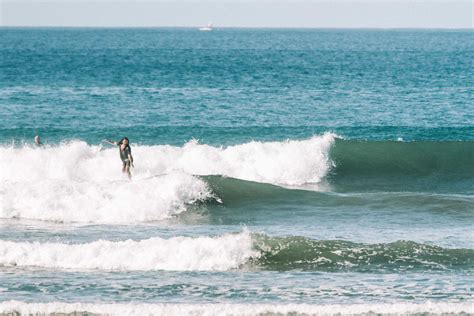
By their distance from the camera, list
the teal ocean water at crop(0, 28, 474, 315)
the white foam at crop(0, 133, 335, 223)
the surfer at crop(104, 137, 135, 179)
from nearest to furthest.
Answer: the teal ocean water at crop(0, 28, 474, 315) < the white foam at crop(0, 133, 335, 223) < the surfer at crop(104, 137, 135, 179)

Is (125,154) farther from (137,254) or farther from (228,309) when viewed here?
(228,309)

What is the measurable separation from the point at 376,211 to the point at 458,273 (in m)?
6.17

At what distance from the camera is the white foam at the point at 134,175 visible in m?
22.8

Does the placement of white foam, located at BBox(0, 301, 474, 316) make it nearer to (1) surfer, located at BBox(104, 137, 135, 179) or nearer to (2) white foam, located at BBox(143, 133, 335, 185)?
(1) surfer, located at BBox(104, 137, 135, 179)

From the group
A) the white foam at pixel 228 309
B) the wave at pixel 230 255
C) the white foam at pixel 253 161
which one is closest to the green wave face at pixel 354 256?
the wave at pixel 230 255

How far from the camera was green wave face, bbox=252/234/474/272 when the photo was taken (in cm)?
1752

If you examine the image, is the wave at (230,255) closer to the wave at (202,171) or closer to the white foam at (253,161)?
the wave at (202,171)

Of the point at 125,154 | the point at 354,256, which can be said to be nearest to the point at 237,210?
the point at 125,154

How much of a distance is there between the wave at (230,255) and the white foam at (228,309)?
2.67 metres

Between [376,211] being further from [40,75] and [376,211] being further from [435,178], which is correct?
[40,75]

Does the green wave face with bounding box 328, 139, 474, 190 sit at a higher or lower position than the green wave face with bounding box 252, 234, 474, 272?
higher

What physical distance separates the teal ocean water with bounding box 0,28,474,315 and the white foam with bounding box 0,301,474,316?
0.03 metres

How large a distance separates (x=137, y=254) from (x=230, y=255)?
1903 millimetres

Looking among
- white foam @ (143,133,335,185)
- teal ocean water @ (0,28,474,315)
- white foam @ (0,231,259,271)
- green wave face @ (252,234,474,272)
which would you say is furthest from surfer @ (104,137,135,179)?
green wave face @ (252,234,474,272)
